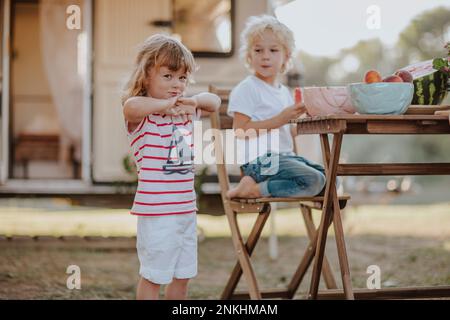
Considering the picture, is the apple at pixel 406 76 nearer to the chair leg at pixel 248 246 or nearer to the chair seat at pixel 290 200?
the chair seat at pixel 290 200

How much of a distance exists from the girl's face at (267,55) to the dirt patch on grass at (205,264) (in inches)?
52.1

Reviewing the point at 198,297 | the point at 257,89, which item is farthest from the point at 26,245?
the point at 257,89

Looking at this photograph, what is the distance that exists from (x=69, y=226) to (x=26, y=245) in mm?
1392

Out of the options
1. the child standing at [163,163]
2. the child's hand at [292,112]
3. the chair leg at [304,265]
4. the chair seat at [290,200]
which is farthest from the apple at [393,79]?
the chair leg at [304,265]

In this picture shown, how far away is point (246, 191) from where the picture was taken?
10.8 ft

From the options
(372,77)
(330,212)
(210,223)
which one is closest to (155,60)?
(372,77)

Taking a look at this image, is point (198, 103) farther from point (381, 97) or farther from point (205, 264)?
point (205, 264)

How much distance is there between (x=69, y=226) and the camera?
727 cm

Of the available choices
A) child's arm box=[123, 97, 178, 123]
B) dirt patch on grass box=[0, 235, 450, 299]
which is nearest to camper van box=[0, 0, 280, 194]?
dirt patch on grass box=[0, 235, 450, 299]

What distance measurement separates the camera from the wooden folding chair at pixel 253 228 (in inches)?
127

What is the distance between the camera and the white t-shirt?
11.4ft

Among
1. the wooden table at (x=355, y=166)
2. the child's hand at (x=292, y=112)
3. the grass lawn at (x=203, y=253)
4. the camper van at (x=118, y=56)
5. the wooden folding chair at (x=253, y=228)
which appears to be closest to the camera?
the wooden table at (x=355, y=166)

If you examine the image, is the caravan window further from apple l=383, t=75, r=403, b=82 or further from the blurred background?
apple l=383, t=75, r=403, b=82

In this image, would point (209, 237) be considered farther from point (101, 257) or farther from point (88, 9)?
point (88, 9)
